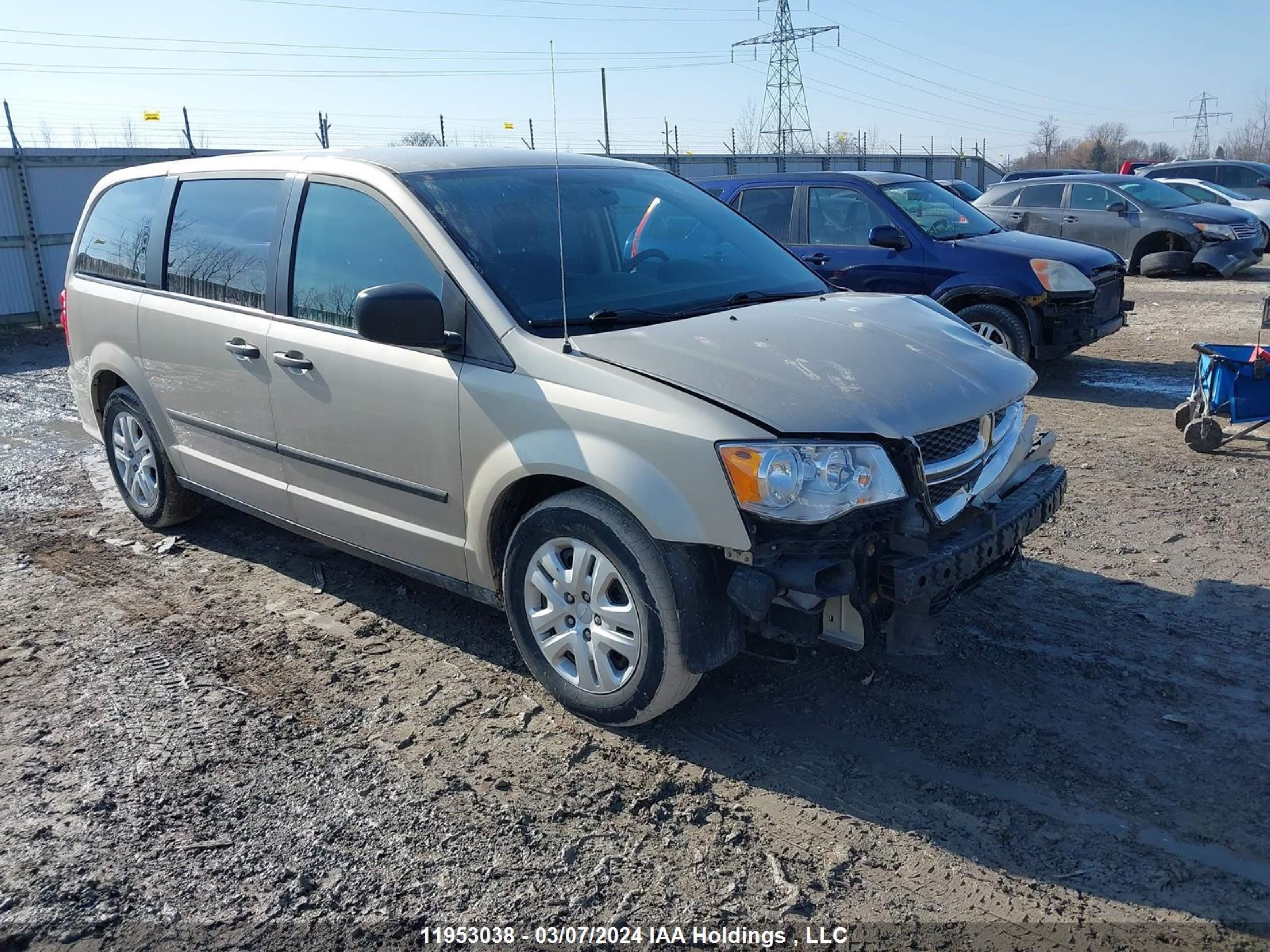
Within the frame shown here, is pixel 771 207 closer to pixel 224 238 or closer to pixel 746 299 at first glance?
pixel 746 299

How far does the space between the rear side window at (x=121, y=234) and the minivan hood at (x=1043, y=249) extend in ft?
20.5

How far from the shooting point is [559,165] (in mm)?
4551

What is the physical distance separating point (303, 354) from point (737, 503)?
7.01 ft

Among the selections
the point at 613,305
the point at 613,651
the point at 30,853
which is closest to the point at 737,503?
the point at 613,651

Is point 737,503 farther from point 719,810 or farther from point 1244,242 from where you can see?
point 1244,242

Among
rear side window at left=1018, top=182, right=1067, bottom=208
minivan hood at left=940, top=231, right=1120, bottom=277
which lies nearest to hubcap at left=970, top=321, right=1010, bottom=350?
minivan hood at left=940, top=231, right=1120, bottom=277

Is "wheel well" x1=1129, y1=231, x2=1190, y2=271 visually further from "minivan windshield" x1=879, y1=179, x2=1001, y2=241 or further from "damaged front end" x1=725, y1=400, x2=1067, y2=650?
"damaged front end" x1=725, y1=400, x2=1067, y2=650

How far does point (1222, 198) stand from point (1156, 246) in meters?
4.11

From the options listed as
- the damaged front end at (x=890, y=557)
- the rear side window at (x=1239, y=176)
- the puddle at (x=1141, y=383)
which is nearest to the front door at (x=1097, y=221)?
Result: the puddle at (x=1141, y=383)

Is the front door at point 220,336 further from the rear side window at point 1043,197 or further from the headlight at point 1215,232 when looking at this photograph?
the headlight at point 1215,232

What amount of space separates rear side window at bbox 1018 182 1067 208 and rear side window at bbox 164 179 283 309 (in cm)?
1453

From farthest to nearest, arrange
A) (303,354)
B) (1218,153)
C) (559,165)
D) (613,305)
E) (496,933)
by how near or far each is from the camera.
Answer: (1218,153) → (559,165) → (303,354) → (613,305) → (496,933)

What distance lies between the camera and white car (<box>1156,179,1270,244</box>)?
18.8 meters

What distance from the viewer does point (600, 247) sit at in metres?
4.14
